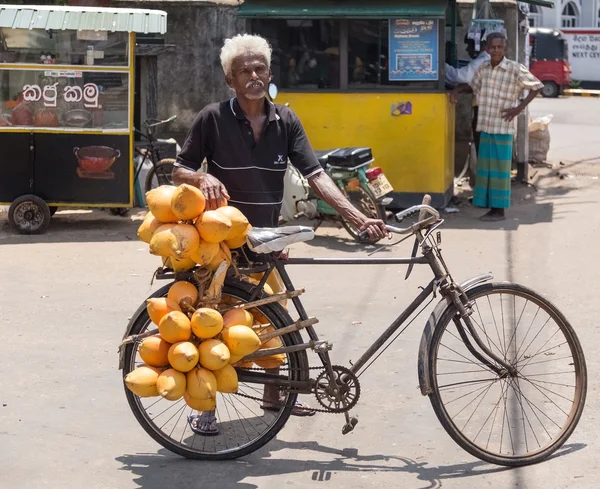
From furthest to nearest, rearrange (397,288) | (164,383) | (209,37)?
(209,37) < (397,288) < (164,383)

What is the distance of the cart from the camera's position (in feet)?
32.9

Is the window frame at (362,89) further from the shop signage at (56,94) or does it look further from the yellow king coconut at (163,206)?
the yellow king coconut at (163,206)

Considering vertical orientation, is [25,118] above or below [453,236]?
above

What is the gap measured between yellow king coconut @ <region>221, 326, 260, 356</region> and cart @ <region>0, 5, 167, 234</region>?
5.98 m

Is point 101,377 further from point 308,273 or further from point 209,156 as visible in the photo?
point 308,273

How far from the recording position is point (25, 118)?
10.0 meters

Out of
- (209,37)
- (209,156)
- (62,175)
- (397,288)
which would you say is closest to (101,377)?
(209,156)

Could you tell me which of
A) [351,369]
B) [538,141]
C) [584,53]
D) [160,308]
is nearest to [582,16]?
[584,53]

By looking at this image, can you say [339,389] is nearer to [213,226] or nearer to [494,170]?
[213,226]

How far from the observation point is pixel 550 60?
30.2m

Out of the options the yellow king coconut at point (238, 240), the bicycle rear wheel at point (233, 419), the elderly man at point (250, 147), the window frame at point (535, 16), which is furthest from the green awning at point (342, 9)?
the window frame at point (535, 16)

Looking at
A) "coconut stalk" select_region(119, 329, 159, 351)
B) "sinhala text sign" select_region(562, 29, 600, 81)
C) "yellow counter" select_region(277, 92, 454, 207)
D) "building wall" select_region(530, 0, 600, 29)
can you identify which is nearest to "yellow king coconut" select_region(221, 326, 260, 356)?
"coconut stalk" select_region(119, 329, 159, 351)

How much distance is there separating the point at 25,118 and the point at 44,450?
19.2 ft

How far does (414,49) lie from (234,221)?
7016 mm
